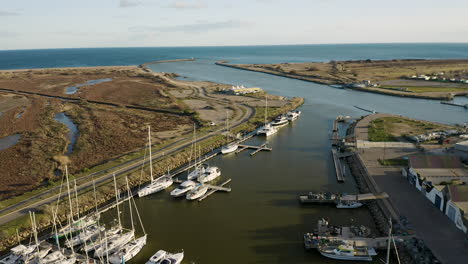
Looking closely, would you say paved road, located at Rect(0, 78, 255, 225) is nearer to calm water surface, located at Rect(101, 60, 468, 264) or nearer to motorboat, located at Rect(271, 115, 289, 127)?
calm water surface, located at Rect(101, 60, 468, 264)

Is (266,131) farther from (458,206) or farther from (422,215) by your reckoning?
(458,206)

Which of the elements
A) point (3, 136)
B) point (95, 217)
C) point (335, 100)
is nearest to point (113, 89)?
point (3, 136)

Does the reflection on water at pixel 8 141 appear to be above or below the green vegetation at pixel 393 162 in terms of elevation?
below

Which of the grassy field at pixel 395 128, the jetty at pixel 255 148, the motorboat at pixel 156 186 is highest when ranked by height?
the grassy field at pixel 395 128

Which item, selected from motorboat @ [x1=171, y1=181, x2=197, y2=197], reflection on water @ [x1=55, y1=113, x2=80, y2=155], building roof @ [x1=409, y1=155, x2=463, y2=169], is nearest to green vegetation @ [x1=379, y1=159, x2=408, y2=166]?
building roof @ [x1=409, y1=155, x2=463, y2=169]

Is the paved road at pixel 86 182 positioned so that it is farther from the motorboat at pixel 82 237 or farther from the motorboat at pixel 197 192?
the motorboat at pixel 197 192

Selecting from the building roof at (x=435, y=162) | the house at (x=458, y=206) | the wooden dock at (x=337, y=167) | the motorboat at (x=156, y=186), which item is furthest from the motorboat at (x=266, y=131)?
the house at (x=458, y=206)

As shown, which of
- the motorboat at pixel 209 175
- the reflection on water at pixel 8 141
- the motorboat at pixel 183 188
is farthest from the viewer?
the reflection on water at pixel 8 141
